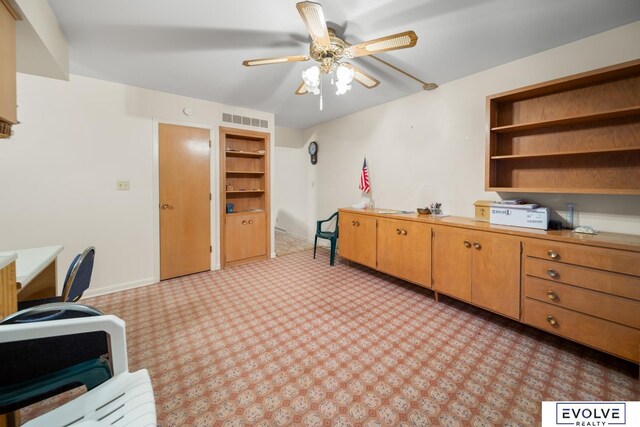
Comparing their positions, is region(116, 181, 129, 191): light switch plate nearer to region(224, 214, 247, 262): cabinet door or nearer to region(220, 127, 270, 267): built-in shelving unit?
region(220, 127, 270, 267): built-in shelving unit

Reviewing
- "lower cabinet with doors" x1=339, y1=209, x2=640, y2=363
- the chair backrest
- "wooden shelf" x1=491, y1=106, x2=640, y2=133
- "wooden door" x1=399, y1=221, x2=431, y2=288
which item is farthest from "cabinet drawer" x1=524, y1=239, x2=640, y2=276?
the chair backrest

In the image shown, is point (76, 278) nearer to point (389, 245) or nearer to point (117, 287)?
point (117, 287)

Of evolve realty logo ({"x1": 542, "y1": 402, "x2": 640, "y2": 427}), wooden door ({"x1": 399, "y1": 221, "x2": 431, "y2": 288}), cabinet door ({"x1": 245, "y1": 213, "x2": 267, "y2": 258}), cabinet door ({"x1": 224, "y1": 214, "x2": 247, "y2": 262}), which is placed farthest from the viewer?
cabinet door ({"x1": 245, "y1": 213, "x2": 267, "y2": 258})

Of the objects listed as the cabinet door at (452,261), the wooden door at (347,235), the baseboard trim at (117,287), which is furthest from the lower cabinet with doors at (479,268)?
the baseboard trim at (117,287)

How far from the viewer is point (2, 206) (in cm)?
242

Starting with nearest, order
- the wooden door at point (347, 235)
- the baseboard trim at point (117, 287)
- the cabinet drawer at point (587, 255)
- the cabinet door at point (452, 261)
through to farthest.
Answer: the cabinet drawer at point (587, 255) → the cabinet door at point (452, 261) → the baseboard trim at point (117, 287) → the wooden door at point (347, 235)

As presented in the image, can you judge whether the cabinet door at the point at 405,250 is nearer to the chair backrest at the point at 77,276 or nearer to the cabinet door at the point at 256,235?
the cabinet door at the point at 256,235

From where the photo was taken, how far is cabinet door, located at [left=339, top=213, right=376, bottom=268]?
336 centimetres

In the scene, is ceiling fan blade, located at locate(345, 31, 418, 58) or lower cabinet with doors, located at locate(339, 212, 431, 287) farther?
lower cabinet with doors, located at locate(339, 212, 431, 287)

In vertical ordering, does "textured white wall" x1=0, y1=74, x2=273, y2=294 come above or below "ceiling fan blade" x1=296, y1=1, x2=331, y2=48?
below

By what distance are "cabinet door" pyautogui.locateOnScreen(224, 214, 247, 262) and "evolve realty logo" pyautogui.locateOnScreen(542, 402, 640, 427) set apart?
3.65 m

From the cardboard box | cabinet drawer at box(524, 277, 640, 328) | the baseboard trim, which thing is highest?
the cardboard box

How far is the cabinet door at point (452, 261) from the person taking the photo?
7.82ft

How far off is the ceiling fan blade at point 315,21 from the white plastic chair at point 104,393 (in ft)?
5.38
